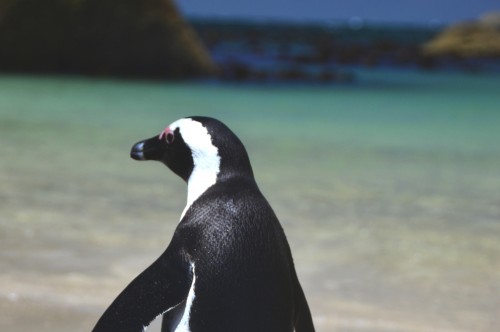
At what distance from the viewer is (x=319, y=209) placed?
5270mm

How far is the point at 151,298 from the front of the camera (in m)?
2.03

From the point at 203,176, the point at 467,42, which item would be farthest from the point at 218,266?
the point at 467,42

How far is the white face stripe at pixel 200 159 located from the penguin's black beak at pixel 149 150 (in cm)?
11

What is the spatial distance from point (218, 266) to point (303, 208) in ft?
10.7

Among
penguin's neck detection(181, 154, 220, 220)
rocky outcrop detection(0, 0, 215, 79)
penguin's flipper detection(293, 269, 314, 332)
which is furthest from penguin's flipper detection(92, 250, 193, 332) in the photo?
rocky outcrop detection(0, 0, 215, 79)

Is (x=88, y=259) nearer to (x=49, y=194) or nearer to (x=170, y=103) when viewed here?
(x=49, y=194)

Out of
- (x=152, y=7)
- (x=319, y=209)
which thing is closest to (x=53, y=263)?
(x=319, y=209)

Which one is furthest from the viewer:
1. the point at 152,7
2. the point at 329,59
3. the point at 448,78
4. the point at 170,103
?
the point at 329,59

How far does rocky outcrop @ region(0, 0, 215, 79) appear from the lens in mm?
14742

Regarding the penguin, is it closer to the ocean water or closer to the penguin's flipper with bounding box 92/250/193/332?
the penguin's flipper with bounding box 92/250/193/332

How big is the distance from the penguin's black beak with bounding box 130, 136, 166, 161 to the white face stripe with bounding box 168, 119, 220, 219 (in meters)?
0.11

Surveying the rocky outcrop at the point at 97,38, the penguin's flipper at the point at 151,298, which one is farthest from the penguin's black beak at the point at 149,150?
the rocky outcrop at the point at 97,38

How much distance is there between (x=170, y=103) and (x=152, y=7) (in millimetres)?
3946

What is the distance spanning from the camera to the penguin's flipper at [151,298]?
2.02 m
